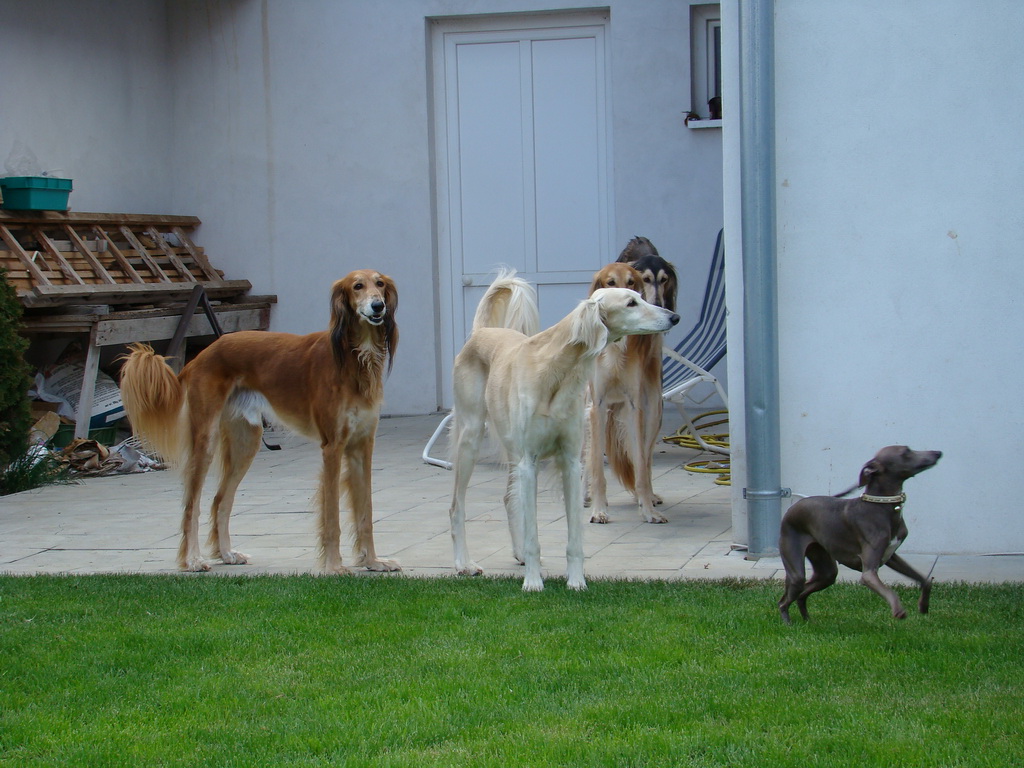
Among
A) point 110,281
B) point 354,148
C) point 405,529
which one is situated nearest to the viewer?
point 405,529

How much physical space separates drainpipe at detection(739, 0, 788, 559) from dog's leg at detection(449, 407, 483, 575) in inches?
47.3

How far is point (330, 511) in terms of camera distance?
5.16 metres

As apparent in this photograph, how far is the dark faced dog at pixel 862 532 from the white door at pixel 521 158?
658cm

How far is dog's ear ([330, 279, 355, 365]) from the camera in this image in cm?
507

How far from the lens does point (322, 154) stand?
10750mm

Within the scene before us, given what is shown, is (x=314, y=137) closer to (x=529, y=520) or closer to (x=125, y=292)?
(x=125, y=292)

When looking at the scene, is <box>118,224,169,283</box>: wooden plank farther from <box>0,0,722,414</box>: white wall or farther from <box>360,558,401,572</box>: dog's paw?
<box>360,558,401,572</box>: dog's paw

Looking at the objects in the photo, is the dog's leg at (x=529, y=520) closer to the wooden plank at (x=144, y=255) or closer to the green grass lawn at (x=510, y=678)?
the green grass lawn at (x=510, y=678)

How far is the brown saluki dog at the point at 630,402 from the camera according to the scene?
6.35 metres

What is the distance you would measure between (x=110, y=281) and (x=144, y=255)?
76cm

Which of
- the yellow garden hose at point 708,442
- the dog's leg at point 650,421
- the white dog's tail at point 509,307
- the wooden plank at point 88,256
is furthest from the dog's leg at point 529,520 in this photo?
the wooden plank at point 88,256

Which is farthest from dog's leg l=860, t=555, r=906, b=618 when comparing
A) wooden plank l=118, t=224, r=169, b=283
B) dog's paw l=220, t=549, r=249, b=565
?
wooden plank l=118, t=224, r=169, b=283

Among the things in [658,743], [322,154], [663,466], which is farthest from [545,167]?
[658,743]

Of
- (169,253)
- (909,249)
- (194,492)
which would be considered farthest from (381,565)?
(169,253)
